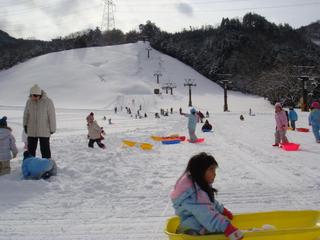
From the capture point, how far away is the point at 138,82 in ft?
249

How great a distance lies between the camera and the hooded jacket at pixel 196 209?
12.0 ft

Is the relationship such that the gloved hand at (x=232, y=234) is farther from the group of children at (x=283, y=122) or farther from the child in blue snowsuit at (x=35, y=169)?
the group of children at (x=283, y=122)

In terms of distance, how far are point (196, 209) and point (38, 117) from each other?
18.7 ft

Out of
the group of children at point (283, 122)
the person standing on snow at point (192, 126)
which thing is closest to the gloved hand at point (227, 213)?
the group of children at point (283, 122)

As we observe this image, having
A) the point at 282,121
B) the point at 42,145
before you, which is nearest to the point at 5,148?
the point at 42,145

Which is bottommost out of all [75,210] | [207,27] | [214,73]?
[75,210]

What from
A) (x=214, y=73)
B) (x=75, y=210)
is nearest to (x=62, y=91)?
(x=214, y=73)

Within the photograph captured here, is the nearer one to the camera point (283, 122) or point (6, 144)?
point (6, 144)

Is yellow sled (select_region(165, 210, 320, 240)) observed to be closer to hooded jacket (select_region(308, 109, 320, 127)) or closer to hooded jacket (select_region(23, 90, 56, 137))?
hooded jacket (select_region(23, 90, 56, 137))

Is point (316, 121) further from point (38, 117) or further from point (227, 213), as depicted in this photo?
point (227, 213)

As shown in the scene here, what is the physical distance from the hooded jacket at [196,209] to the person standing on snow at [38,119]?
18.0 feet

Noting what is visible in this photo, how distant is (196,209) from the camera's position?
12.2ft

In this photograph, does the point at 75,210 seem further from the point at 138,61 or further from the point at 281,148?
the point at 138,61

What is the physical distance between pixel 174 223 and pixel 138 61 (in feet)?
293
